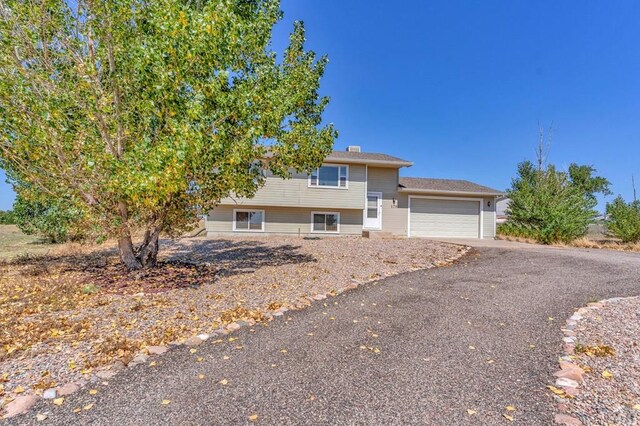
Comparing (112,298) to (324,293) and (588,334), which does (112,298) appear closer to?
(324,293)

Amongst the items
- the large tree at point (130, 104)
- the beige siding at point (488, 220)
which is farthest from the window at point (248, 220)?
the beige siding at point (488, 220)

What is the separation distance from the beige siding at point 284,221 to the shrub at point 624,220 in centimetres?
1384

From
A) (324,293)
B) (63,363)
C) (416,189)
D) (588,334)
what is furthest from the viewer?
(416,189)

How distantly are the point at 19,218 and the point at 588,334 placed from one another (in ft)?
70.0

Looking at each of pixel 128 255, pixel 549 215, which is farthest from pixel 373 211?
pixel 128 255

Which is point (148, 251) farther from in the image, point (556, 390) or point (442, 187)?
point (442, 187)

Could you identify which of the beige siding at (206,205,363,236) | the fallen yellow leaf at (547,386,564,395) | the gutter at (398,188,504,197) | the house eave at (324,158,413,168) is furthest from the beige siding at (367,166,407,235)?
the fallen yellow leaf at (547,386,564,395)

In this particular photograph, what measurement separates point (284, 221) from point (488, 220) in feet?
42.6

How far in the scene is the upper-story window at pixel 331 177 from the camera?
1772cm

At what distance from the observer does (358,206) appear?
59.0 ft

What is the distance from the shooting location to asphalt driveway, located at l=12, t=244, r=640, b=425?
275 centimetres

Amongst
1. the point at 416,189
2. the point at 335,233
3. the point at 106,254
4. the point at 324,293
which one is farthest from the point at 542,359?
the point at 416,189

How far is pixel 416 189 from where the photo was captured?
1961 centimetres

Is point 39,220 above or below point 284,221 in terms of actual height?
below
